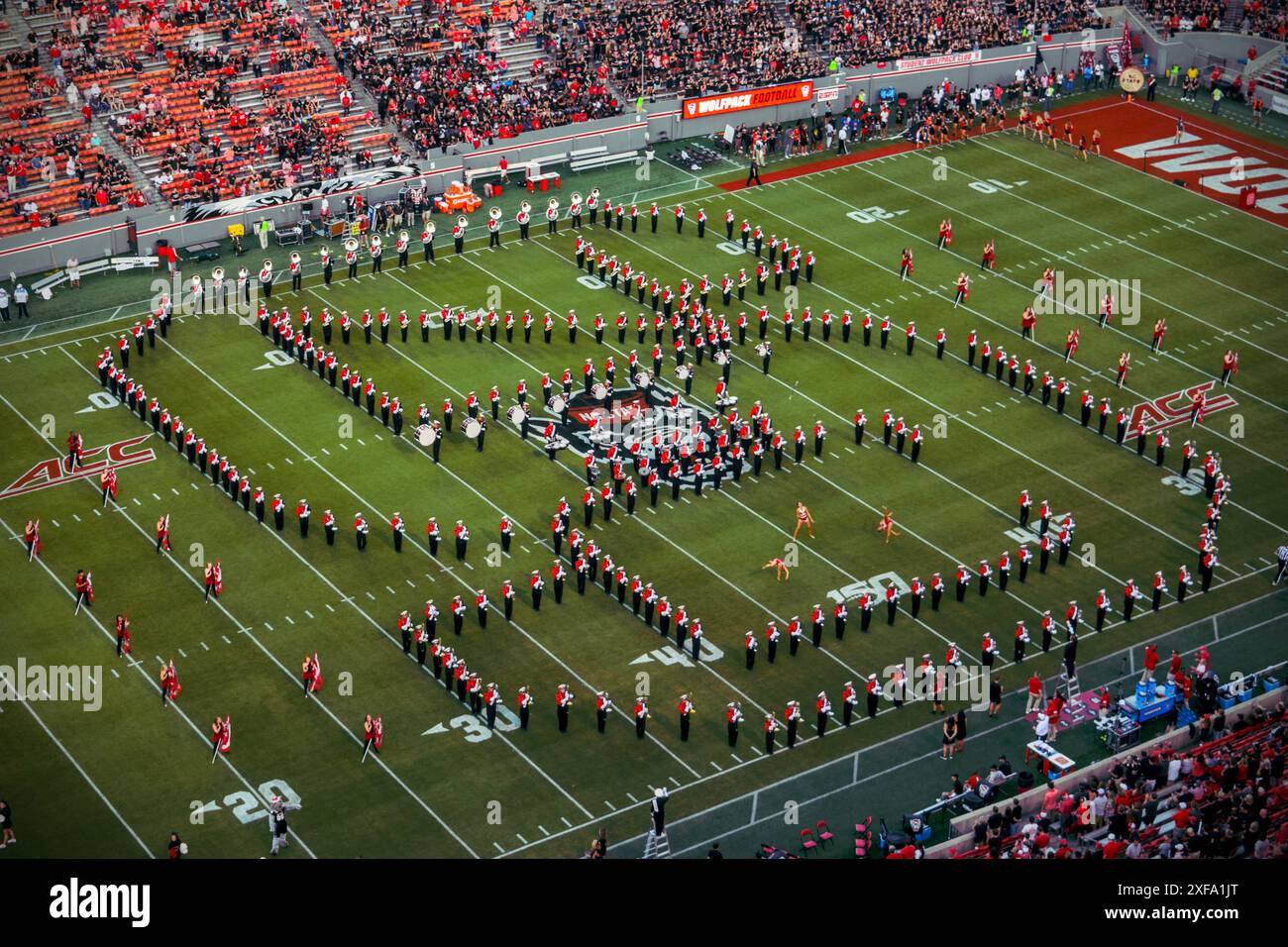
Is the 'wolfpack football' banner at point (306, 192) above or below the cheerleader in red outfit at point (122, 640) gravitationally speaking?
above

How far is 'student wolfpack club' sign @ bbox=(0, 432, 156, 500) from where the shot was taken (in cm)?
3959

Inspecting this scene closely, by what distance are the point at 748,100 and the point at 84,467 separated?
27407mm

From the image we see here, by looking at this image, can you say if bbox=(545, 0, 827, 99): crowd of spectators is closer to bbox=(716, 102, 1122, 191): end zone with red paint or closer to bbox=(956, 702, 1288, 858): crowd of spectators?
bbox=(716, 102, 1122, 191): end zone with red paint

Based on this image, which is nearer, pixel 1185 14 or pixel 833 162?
pixel 833 162

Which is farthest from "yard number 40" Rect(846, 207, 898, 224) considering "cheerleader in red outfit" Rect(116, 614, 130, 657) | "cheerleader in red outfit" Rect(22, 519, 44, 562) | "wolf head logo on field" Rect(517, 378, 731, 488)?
"cheerleader in red outfit" Rect(116, 614, 130, 657)

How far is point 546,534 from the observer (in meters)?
38.1

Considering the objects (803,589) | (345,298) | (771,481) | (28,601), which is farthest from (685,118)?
(28,601)

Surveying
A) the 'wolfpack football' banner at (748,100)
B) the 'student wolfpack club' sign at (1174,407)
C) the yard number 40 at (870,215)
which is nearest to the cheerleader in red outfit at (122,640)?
the 'student wolfpack club' sign at (1174,407)

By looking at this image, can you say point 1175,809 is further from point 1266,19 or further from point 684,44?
point 1266,19

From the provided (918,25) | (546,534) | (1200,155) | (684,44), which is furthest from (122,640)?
(918,25)

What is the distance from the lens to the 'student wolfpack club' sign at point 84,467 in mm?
39594

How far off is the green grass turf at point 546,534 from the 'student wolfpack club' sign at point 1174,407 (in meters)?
0.46

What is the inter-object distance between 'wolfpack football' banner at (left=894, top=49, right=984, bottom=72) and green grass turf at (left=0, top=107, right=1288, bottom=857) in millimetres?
10734

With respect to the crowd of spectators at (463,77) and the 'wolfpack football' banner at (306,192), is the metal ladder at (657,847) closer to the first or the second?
the 'wolfpack football' banner at (306,192)
